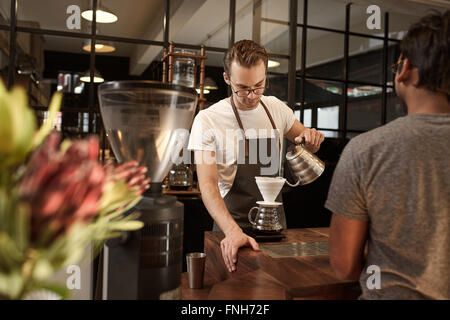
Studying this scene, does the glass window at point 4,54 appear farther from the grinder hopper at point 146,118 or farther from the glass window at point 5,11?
the grinder hopper at point 146,118

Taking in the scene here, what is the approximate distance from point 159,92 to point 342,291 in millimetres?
810

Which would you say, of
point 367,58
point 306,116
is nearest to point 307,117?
point 306,116

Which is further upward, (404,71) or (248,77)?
(248,77)

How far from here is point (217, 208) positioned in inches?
74.2

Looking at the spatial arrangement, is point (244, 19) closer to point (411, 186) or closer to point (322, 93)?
point (322, 93)

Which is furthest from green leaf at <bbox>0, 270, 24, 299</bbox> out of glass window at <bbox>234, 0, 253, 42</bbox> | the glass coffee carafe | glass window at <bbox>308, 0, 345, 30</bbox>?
glass window at <bbox>308, 0, 345, 30</bbox>

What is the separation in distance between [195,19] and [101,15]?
2.01 m

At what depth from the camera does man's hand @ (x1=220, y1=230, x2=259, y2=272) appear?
156 cm

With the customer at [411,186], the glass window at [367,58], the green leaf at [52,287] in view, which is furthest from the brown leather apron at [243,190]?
the glass window at [367,58]

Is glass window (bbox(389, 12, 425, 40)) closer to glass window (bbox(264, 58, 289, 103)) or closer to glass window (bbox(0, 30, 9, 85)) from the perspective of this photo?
glass window (bbox(264, 58, 289, 103))

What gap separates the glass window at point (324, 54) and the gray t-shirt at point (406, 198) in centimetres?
450

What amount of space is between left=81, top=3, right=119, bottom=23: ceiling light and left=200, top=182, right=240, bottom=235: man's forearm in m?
2.71
